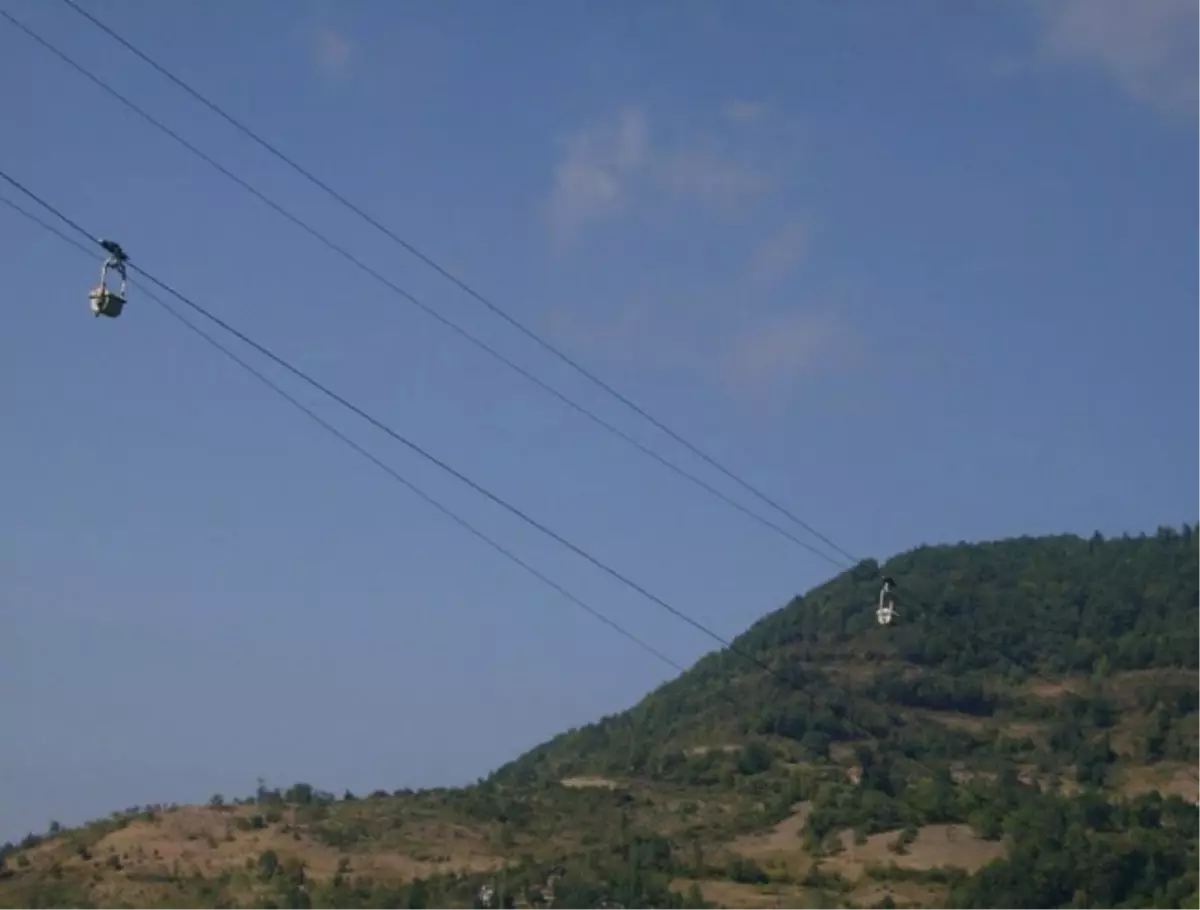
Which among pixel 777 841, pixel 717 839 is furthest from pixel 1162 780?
pixel 717 839

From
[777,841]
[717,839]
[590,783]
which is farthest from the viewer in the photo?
[590,783]

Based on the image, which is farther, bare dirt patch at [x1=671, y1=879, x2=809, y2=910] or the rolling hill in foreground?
the rolling hill in foreground

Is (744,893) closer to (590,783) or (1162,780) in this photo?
(590,783)

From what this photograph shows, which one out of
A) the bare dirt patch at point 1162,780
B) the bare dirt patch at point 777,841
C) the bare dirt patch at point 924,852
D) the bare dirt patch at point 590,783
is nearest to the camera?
the bare dirt patch at point 924,852

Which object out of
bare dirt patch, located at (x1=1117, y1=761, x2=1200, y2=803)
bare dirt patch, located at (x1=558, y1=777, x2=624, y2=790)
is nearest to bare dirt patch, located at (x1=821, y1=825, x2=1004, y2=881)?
bare dirt patch, located at (x1=1117, y1=761, x2=1200, y2=803)

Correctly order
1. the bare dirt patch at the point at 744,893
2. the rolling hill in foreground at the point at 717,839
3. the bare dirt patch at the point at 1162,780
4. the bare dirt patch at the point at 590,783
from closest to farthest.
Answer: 1. the bare dirt patch at the point at 744,893
2. the rolling hill in foreground at the point at 717,839
3. the bare dirt patch at the point at 1162,780
4. the bare dirt patch at the point at 590,783

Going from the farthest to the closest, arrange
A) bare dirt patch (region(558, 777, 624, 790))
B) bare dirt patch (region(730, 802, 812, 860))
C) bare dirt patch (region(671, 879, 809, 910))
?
bare dirt patch (region(558, 777, 624, 790)), bare dirt patch (region(730, 802, 812, 860)), bare dirt patch (region(671, 879, 809, 910))

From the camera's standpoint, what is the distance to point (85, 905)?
11462 centimetres

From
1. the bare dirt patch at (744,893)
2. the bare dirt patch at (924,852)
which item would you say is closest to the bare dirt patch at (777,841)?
the bare dirt patch at (924,852)

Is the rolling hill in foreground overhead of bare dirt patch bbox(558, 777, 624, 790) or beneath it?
beneath

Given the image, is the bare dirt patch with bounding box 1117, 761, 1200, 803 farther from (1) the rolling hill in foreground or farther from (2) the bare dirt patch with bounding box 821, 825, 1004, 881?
(2) the bare dirt patch with bounding box 821, 825, 1004, 881

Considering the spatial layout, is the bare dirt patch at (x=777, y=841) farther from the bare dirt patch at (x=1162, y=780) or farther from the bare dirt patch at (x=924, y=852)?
the bare dirt patch at (x=1162, y=780)

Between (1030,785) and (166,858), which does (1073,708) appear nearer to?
(1030,785)

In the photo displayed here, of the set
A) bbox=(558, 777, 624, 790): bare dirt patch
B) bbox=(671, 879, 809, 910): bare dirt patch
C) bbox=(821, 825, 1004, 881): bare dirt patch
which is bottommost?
bbox=(671, 879, 809, 910): bare dirt patch
